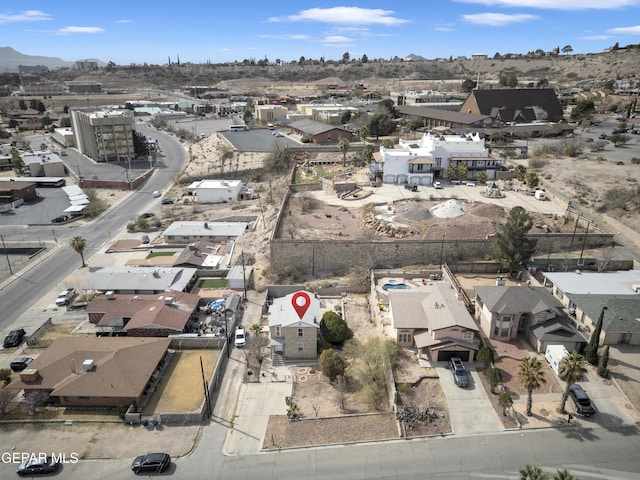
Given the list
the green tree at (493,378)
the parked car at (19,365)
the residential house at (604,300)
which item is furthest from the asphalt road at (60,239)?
the residential house at (604,300)

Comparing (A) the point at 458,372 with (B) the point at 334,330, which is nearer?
(A) the point at 458,372

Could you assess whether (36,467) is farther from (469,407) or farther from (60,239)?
(60,239)

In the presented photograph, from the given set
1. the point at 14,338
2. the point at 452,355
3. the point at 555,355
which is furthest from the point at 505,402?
the point at 14,338

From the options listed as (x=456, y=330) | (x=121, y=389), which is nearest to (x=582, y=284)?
(x=456, y=330)

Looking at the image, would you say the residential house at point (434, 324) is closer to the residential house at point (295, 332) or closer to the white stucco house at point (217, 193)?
the residential house at point (295, 332)

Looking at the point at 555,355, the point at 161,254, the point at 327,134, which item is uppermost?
the point at 327,134
